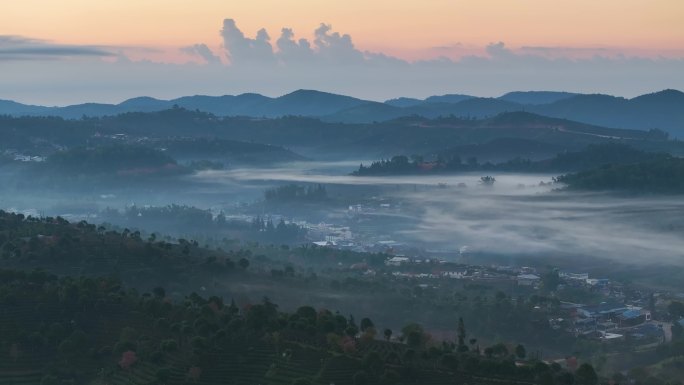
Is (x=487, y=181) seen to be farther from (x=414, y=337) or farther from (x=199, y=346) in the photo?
(x=199, y=346)

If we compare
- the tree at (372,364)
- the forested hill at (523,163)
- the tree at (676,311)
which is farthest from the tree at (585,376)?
the forested hill at (523,163)

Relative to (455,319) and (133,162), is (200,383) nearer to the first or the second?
(455,319)

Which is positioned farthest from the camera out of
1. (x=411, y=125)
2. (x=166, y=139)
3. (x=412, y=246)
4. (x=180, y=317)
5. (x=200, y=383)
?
(x=411, y=125)

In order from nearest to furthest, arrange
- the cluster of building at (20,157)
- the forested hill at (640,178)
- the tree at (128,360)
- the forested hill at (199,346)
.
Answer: the forested hill at (199,346) → the tree at (128,360) → the forested hill at (640,178) → the cluster of building at (20,157)

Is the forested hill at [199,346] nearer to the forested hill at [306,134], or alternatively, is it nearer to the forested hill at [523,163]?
the forested hill at [523,163]

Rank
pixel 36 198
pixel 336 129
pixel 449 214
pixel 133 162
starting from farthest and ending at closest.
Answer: pixel 336 129 → pixel 133 162 → pixel 36 198 → pixel 449 214

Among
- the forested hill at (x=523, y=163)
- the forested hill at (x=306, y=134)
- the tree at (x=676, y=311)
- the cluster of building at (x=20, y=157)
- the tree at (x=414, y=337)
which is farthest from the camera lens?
the forested hill at (x=306, y=134)

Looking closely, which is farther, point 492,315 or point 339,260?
point 339,260

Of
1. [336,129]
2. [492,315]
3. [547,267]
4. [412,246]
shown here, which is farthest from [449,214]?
[336,129]

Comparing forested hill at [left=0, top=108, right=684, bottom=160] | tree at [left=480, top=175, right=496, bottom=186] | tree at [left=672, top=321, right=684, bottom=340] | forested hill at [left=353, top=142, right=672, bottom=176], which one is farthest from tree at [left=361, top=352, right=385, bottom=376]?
forested hill at [left=0, top=108, right=684, bottom=160]

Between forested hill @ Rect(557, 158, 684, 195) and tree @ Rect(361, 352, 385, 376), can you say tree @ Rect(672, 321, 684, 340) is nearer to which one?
tree @ Rect(361, 352, 385, 376)
